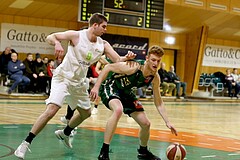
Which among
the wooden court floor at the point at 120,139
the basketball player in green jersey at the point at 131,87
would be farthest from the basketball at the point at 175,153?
the wooden court floor at the point at 120,139

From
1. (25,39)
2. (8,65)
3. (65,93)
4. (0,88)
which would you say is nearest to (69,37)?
(65,93)

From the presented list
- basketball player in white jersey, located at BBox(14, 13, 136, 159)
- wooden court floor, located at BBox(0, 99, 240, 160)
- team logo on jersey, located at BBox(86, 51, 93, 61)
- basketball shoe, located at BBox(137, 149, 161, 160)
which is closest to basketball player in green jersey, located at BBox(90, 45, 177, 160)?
basketball shoe, located at BBox(137, 149, 161, 160)

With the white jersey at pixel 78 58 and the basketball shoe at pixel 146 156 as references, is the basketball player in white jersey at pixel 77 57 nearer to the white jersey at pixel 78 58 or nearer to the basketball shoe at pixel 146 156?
the white jersey at pixel 78 58

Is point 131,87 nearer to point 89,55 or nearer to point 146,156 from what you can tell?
point 89,55

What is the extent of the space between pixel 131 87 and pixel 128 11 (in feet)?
39.9

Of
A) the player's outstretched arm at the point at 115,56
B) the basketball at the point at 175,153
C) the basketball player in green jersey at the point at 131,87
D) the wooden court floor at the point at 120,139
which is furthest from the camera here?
the wooden court floor at the point at 120,139

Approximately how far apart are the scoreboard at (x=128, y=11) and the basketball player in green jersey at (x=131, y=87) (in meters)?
11.0

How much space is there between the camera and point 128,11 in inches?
703

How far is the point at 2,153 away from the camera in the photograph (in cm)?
589

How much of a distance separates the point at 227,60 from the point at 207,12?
566 cm

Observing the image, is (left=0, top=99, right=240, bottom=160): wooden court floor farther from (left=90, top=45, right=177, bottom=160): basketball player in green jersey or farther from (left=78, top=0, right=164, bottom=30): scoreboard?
(left=78, top=0, right=164, bottom=30): scoreboard

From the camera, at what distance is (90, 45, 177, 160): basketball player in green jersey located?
5.67 meters

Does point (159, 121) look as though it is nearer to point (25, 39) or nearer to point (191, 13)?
point (25, 39)

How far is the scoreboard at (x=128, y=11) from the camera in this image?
55.9ft
